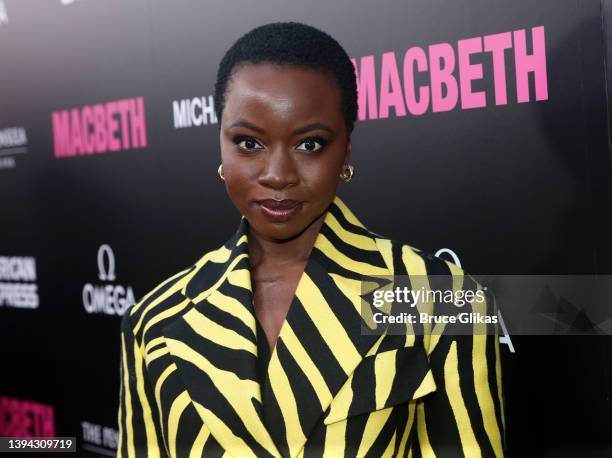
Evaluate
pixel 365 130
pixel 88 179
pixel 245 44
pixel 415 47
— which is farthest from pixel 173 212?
pixel 245 44

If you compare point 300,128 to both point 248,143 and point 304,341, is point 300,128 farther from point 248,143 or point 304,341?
point 304,341

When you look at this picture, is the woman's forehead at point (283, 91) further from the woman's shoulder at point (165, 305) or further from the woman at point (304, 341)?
the woman's shoulder at point (165, 305)

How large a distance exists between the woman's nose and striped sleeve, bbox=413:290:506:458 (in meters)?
0.34

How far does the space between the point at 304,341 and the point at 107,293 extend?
151cm

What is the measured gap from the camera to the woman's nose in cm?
119

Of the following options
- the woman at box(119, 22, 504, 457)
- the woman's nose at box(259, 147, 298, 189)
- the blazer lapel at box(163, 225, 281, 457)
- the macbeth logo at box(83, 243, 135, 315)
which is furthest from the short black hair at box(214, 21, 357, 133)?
the macbeth logo at box(83, 243, 135, 315)

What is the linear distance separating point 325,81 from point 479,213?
65cm

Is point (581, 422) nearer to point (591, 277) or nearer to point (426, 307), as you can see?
point (591, 277)

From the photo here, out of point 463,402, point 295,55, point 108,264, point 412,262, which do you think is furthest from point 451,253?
point 108,264

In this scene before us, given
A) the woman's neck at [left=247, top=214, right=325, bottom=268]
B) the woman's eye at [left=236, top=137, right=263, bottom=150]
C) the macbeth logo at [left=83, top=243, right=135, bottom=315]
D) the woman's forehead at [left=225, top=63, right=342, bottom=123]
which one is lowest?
the macbeth logo at [left=83, top=243, right=135, bottom=315]

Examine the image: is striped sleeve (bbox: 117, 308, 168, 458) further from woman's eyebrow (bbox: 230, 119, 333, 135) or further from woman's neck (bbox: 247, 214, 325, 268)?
woman's eyebrow (bbox: 230, 119, 333, 135)

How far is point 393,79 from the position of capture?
1.85 metres

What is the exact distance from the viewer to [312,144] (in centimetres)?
121

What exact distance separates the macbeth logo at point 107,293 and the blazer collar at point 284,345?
1.27m
